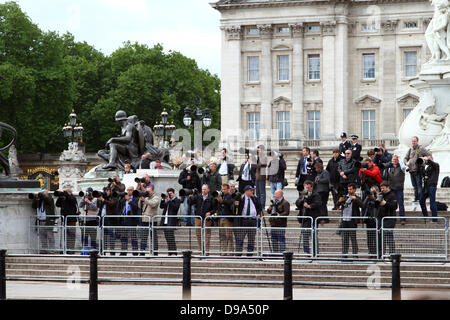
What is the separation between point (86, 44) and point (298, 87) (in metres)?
A: 22.7

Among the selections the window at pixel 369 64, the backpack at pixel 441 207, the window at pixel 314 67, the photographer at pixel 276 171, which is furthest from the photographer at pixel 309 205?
the window at pixel 314 67

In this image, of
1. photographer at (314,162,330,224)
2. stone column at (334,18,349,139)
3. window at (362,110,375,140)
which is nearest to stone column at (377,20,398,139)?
window at (362,110,375,140)

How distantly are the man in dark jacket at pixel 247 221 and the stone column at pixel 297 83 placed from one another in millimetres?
53898

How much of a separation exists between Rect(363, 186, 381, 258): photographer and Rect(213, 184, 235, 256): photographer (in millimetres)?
2634

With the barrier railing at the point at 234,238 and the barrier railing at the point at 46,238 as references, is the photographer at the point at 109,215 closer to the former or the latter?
the barrier railing at the point at 46,238

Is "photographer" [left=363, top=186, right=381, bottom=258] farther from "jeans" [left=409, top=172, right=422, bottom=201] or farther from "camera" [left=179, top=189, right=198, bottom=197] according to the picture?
"camera" [left=179, top=189, right=198, bottom=197]

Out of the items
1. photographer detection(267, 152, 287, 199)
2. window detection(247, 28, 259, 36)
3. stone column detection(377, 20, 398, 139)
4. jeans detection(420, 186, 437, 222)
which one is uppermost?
window detection(247, 28, 259, 36)

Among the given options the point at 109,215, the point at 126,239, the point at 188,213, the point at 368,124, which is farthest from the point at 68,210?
the point at 368,124

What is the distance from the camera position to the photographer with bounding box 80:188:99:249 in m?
21.8

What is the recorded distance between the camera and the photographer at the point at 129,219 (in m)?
21.4

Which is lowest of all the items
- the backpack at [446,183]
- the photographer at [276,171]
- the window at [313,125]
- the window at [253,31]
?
the backpack at [446,183]

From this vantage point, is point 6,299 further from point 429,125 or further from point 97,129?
point 97,129

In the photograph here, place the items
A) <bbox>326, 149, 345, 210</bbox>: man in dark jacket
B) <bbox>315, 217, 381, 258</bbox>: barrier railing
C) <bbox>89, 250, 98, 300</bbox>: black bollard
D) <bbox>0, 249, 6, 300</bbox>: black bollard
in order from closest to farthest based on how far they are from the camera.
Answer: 1. <bbox>89, 250, 98, 300</bbox>: black bollard
2. <bbox>0, 249, 6, 300</bbox>: black bollard
3. <bbox>315, 217, 381, 258</bbox>: barrier railing
4. <bbox>326, 149, 345, 210</bbox>: man in dark jacket
